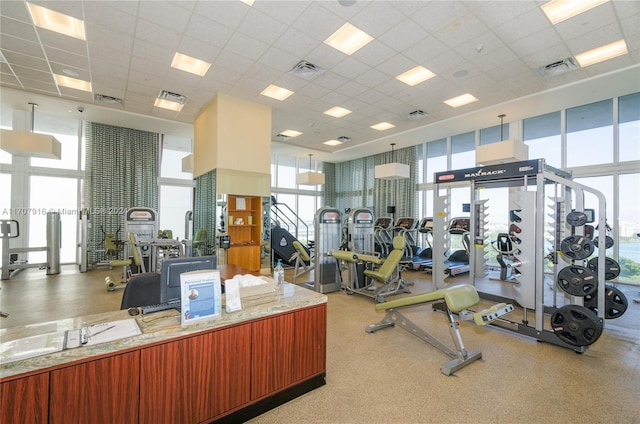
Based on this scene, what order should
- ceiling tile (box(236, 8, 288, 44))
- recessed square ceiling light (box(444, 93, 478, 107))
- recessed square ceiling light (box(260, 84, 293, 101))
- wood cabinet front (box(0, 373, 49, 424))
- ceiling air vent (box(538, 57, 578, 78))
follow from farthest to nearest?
recessed square ceiling light (box(444, 93, 478, 107)) → recessed square ceiling light (box(260, 84, 293, 101)) → ceiling air vent (box(538, 57, 578, 78)) → ceiling tile (box(236, 8, 288, 44)) → wood cabinet front (box(0, 373, 49, 424))

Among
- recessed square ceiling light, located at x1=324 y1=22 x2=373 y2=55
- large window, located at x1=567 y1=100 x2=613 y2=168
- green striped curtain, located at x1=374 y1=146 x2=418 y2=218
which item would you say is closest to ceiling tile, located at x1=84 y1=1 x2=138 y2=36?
recessed square ceiling light, located at x1=324 y1=22 x2=373 y2=55

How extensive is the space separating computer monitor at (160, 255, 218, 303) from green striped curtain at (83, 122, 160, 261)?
7241mm

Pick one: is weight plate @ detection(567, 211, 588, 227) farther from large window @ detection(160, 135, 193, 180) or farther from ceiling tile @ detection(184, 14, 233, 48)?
large window @ detection(160, 135, 193, 180)

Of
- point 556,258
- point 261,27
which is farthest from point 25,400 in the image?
point 556,258

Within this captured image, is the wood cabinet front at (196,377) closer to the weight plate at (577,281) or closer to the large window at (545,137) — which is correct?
the weight plate at (577,281)

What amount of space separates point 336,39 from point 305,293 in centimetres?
383

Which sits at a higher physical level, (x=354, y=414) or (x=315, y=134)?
(x=315, y=134)

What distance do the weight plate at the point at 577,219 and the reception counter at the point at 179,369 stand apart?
3.51m

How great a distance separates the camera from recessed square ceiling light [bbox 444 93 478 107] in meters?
6.30

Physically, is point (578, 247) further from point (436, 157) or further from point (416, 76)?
point (436, 157)

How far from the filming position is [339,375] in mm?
2777

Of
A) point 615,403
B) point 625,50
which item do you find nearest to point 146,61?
point 615,403

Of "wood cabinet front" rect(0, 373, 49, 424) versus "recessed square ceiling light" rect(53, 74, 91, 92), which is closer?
"wood cabinet front" rect(0, 373, 49, 424)

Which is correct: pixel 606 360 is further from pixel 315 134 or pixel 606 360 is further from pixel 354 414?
pixel 315 134
